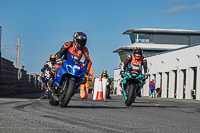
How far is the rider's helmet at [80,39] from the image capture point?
11250 millimetres

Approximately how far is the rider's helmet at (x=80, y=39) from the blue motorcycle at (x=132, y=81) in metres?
2.31

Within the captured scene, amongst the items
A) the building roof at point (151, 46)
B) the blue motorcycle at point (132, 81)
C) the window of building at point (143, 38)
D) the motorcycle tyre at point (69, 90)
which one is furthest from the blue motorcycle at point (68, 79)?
the window of building at point (143, 38)

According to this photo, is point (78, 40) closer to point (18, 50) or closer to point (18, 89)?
point (18, 89)

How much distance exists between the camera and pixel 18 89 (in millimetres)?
37250

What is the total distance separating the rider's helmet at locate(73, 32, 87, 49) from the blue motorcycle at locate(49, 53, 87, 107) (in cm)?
70

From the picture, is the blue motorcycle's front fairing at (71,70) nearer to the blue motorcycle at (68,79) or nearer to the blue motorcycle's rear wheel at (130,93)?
the blue motorcycle at (68,79)

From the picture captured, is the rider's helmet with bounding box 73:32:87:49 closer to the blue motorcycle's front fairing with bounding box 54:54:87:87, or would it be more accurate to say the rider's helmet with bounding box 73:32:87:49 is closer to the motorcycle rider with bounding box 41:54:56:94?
the blue motorcycle's front fairing with bounding box 54:54:87:87

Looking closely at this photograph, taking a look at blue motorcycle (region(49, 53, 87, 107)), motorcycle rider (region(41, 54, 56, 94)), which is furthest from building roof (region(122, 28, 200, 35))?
blue motorcycle (region(49, 53, 87, 107))

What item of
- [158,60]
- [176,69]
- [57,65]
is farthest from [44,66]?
[158,60]

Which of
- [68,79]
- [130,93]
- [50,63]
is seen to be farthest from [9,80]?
[68,79]

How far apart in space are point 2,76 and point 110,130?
23.2 metres

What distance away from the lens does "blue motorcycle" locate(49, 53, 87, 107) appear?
10.1 metres

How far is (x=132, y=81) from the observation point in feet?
42.7

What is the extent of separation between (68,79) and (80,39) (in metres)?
1.44
